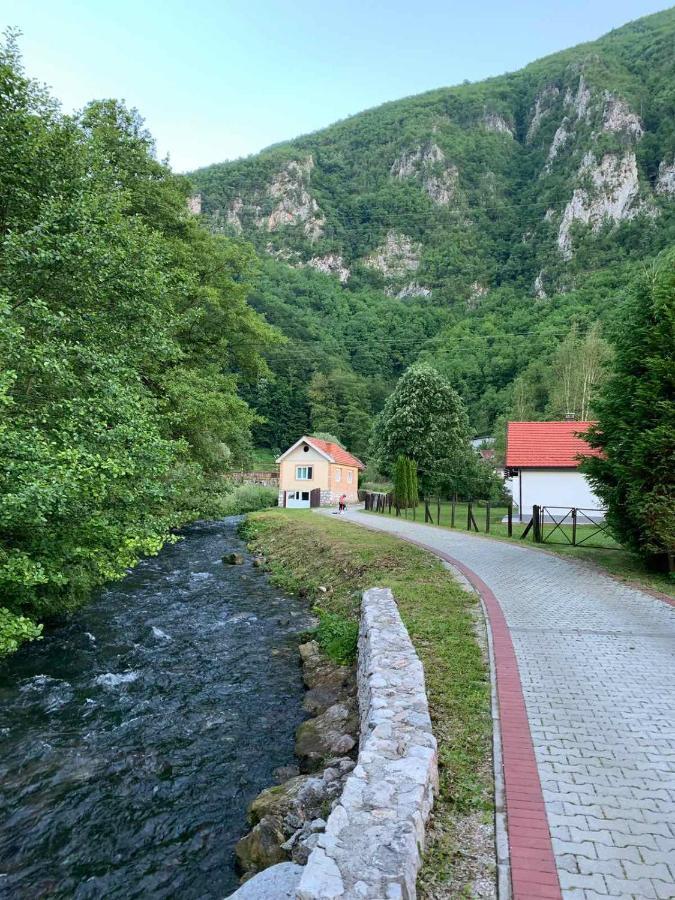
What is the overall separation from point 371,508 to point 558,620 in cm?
2826

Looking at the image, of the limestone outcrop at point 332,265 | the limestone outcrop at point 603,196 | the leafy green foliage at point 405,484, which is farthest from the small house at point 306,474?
the limestone outcrop at point 332,265

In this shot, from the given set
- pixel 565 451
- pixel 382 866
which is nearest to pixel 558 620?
pixel 382 866

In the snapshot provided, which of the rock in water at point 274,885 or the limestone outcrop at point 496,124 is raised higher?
the limestone outcrop at point 496,124

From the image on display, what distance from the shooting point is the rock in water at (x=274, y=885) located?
11.1ft

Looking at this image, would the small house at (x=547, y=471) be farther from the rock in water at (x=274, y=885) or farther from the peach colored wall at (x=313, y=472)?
the rock in water at (x=274, y=885)

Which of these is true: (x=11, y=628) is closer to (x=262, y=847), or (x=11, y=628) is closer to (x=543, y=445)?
(x=262, y=847)

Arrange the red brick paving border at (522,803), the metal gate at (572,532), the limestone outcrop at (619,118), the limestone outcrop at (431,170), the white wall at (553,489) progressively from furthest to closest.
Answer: the limestone outcrop at (431,170) < the limestone outcrop at (619,118) < the white wall at (553,489) < the metal gate at (572,532) < the red brick paving border at (522,803)

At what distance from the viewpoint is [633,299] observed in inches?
511

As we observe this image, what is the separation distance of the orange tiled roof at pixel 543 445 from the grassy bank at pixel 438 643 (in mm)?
10802

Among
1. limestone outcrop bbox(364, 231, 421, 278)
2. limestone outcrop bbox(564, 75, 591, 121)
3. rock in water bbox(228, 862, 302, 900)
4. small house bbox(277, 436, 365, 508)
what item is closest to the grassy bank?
rock in water bbox(228, 862, 302, 900)

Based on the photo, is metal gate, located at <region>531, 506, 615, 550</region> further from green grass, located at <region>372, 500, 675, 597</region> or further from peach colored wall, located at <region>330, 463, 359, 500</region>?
peach colored wall, located at <region>330, 463, 359, 500</region>

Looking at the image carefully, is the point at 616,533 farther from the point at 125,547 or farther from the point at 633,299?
the point at 125,547

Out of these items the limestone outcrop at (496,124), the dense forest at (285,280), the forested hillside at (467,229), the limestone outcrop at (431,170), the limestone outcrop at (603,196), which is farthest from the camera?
the limestone outcrop at (496,124)

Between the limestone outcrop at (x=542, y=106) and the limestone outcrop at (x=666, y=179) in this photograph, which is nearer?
the limestone outcrop at (x=666, y=179)
